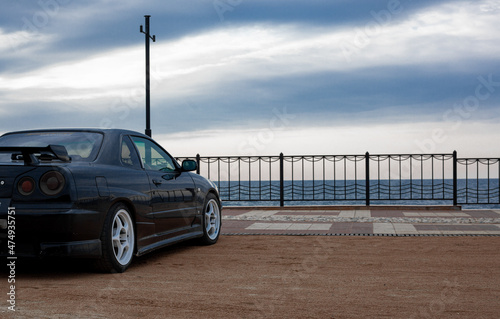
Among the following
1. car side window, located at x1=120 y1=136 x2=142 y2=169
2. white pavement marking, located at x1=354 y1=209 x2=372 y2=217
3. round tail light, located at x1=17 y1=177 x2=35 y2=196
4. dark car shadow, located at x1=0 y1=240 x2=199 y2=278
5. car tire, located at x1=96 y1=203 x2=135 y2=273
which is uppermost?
car side window, located at x1=120 y1=136 x2=142 y2=169

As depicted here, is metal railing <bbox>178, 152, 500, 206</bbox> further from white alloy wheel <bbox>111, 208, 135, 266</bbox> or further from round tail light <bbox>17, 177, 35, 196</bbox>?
round tail light <bbox>17, 177, 35, 196</bbox>

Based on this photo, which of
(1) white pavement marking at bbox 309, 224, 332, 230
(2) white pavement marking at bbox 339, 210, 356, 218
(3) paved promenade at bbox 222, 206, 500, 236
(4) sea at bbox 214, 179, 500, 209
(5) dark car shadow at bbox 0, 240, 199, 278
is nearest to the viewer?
(5) dark car shadow at bbox 0, 240, 199, 278

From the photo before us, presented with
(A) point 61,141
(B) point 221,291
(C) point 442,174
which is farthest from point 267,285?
(C) point 442,174

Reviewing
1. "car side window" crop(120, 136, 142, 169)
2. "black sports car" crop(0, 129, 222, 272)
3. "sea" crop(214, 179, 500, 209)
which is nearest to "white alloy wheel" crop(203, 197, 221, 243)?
"black sports car" crop(0, 129, 222, 272)

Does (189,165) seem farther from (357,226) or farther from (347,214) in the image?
(347,214)

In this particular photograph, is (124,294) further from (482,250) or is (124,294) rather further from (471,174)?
(471,174)

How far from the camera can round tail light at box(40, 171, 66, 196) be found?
5172 millimetres

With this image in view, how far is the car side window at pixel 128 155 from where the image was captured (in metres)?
6.23

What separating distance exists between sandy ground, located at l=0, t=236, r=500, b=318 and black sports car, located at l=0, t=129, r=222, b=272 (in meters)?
0.33

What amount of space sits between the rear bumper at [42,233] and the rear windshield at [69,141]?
2.54ft

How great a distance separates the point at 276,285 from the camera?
199 inches

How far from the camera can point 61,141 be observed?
6.11m

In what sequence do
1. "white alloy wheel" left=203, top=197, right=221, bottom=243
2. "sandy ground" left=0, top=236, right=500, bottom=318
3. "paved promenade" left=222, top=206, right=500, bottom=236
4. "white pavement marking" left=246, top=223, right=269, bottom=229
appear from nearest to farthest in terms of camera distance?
"sandy ground" left=0, top=236, right=500, bottom=318
"white alloy wheel" left=203, top=197, right=221, bottom=243
"paved promenade" left=222, top=206, right=500, bottom=236
"white pavement marking" left=246, top=223, right=269, bottom=229

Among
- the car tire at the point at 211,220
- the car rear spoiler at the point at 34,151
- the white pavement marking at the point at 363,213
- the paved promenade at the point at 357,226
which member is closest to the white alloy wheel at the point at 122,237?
the car rear spoiler at the point at 34,151
